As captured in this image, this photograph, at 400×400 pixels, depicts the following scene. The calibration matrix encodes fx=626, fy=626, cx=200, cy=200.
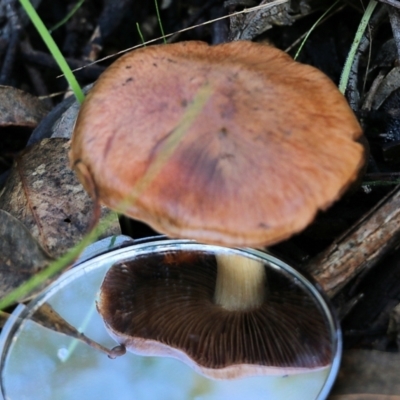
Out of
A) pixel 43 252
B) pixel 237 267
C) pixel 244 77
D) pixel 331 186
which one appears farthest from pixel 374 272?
pixel 43 252

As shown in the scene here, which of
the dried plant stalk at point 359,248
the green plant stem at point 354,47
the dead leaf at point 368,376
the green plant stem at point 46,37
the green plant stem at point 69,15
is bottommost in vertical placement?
the dead leaf at point 368,376

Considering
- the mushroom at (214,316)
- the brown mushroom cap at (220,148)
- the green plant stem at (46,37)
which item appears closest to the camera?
the brown mushroom cap at (220,148)

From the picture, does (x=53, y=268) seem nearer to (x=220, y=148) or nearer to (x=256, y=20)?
(x=220, y=148)

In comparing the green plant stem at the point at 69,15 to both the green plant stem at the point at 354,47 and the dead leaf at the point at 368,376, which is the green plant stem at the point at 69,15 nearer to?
the green plant stem at the point at 354,47

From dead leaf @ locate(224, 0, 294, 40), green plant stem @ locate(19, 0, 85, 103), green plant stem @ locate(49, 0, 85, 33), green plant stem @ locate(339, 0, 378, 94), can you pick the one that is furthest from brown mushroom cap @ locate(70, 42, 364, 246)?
green plant stem @ locate(49, 0, 85, 33)

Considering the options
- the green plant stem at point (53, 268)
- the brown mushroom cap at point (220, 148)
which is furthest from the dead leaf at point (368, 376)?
the green plant stem at point (53, 268)

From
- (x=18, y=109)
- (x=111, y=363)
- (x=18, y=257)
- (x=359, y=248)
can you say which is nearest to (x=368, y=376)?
(x=359, y=248)

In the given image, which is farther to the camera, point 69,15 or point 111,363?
point 69,15
